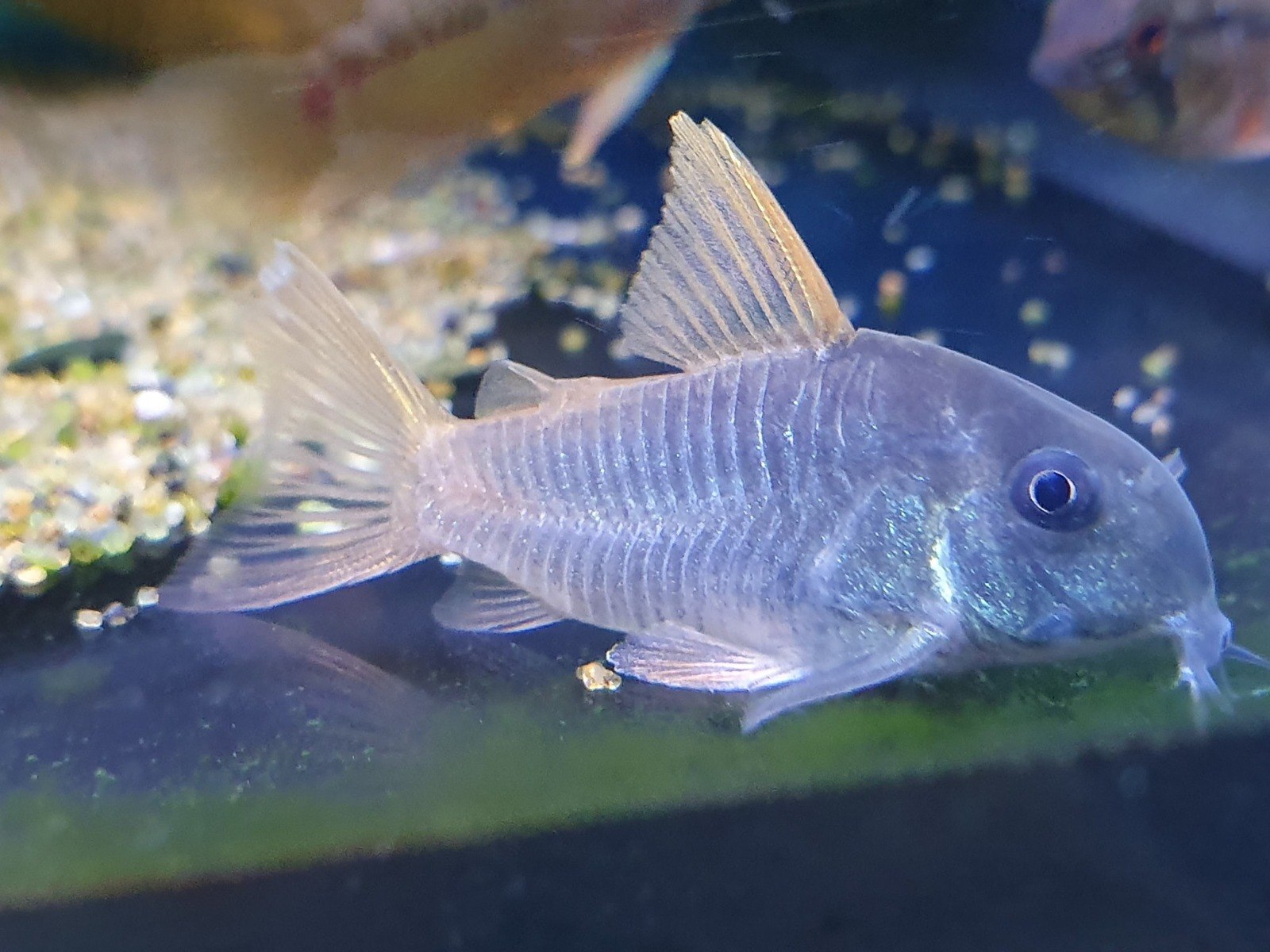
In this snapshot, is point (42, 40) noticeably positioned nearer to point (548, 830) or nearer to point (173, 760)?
point (173, 760)

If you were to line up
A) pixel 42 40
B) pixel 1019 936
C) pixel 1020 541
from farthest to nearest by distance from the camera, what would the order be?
pixel 42 40, pixel 1020 541, pixel 1019 936

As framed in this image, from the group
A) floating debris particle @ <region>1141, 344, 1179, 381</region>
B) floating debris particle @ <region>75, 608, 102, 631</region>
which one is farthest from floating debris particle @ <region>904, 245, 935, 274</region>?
floating debris particle @ <region>75, 608, 102, 631</region>

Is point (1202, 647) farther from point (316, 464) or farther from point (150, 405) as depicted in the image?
point (150, 405)

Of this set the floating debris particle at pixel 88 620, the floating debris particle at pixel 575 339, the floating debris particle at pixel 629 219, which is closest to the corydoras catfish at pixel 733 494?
the floating debris particle at pixel 88 620

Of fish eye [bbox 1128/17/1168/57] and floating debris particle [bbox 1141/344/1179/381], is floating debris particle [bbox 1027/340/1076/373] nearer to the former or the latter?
floating debris particle [bbox 1141/344/1179/381]

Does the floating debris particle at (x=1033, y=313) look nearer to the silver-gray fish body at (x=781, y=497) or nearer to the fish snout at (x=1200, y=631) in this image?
the silver-gray fish body at (x=781, y=497)

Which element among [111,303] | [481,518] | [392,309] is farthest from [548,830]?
[111,303]

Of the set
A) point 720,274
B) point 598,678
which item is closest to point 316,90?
point 720,274

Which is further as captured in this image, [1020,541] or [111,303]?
[111,303]
